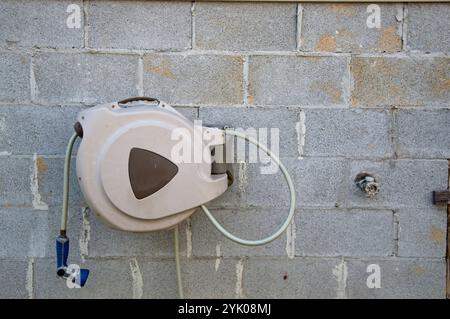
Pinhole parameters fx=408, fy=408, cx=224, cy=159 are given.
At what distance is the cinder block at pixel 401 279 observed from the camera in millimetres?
1524

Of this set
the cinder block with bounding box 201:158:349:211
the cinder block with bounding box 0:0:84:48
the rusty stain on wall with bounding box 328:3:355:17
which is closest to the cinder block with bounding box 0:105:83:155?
the cinder block with bounding box 0:0:84:48

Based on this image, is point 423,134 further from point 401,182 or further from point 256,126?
point 256,126

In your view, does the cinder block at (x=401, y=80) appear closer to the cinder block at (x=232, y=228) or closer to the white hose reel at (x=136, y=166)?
the cinder block at (x=232, y=228)

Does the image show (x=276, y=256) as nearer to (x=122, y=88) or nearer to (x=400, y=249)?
(x=400, y=249)

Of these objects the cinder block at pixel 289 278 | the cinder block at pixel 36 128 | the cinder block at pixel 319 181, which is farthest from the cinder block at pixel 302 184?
the cinder block at pixel 36 128

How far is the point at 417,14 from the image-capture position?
144 cm

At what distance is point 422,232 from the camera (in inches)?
59.5

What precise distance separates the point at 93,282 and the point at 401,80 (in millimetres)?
1344

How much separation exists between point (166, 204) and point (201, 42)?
599mm

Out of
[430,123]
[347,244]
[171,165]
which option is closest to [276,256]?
[347,244]

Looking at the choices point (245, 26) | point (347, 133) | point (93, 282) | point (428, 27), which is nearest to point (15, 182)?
point (93, 282)

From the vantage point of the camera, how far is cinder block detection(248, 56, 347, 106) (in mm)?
1458

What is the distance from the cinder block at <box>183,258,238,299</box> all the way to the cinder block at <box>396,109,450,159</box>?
0.76 metres

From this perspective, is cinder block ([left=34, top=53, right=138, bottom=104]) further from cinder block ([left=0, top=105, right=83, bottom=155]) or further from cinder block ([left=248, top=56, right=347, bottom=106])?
cinder block ([left=248, top=56, right=347, bottom=106])
